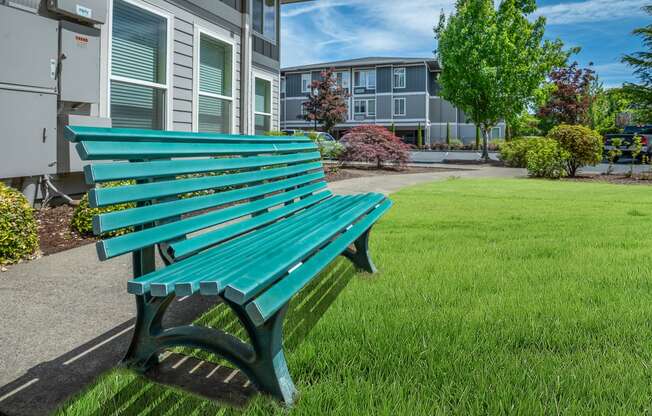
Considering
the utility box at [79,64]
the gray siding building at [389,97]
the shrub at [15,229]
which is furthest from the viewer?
the gray siding building at [389,97]

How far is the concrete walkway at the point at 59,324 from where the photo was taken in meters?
2.35

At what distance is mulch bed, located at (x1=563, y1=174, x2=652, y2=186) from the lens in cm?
1600

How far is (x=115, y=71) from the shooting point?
7.77m

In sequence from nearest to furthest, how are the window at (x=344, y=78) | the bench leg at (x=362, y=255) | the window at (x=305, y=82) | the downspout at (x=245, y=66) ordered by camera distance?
the bench leg at (x=362, y=255), the downspout at (x=245, y=66), the window at (x=344, y=78), the window at (x=305, y=82)

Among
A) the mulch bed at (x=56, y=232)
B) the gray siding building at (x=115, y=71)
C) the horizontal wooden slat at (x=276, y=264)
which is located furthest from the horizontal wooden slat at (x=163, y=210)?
the gray siding building at (x=115, y=71)

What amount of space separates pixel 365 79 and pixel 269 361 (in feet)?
182

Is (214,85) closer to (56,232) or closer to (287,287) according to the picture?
(56,232)

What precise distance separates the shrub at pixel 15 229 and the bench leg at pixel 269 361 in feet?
11.1

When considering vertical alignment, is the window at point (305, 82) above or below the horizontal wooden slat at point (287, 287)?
above

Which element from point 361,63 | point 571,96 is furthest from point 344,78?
point 571,96

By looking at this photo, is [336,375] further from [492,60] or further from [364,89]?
[364,89]

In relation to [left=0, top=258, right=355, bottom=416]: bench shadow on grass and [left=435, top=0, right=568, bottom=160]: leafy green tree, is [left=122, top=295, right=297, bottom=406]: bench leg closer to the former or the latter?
[left=0, top=258, right=355, bottom=416]: bench shadow on grass

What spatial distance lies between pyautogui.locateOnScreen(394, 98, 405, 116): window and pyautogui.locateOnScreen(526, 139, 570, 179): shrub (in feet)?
123

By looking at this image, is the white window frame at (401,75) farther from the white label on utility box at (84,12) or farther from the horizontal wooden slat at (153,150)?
the horizontal wooden slat at (153,150)
